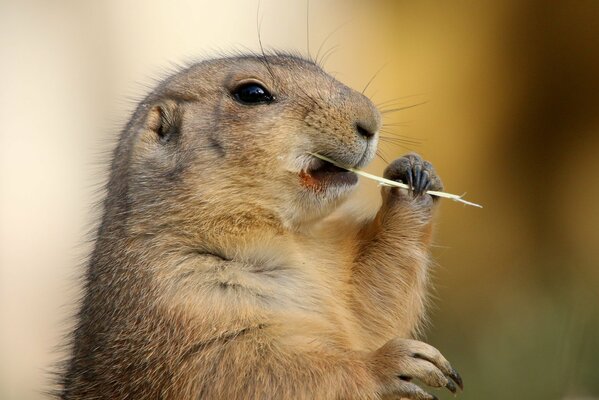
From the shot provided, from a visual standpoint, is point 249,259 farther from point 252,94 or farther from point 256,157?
point 252,94

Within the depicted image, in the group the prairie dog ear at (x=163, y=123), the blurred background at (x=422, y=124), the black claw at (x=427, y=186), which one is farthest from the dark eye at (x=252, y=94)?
the blurred background at (x=422, y=124)

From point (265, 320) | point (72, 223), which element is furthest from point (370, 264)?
point (72, 223)

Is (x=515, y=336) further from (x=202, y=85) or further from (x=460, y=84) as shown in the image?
(x=202, y=85)

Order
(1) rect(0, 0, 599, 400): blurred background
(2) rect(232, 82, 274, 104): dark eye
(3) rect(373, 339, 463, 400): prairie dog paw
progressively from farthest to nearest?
1. (1) rect(0, 0, 599, 400): blurred background
2. (2) rect(232, 82, 274, 104): dark eye
3. (3) rect(373, 339, 463, 400): prairie dog paw

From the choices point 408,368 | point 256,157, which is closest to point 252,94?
point 256,157

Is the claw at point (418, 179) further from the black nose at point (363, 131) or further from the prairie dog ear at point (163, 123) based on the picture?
the prairie dog ear at point (163, 123)

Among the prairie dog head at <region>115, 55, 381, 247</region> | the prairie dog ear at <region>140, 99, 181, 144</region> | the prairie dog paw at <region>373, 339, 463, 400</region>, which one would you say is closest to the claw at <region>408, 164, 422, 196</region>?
the prairie dog head at <region>115, 55, 381, 247</region>

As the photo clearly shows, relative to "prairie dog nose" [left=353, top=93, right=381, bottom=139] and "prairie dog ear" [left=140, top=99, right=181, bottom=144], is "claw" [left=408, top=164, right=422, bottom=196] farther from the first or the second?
"prairie dog ear" [left=140, top=99, right=181, bottom=144]
